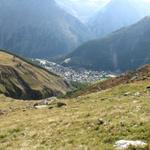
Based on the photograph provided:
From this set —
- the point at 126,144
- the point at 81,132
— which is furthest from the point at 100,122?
the point at 126,144

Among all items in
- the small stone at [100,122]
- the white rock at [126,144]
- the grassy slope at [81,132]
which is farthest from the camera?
the small stone at [100,122]

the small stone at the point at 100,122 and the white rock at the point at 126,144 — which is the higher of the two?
the small stone at the point at 100,122

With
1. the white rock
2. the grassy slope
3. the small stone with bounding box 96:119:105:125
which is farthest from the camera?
the small stone with bounding box 96:119:105:125

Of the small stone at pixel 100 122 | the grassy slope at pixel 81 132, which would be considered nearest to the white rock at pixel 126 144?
the grassy slope at pixel 81 132

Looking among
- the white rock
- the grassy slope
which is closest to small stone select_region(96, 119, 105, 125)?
the grassy slope

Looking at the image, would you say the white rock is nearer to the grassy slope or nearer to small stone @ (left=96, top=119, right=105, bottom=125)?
the grassy slope

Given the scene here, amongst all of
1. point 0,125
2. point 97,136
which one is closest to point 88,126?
point 97,136

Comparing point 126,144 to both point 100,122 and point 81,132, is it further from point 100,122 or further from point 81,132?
point 100,122

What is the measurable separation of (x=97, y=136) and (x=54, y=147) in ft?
8.18

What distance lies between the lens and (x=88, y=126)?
27.6 meters

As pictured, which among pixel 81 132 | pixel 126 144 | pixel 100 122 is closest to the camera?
pixel 126 144

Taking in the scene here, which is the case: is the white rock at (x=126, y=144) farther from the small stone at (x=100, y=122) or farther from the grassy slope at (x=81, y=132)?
the small stone at (x=100, y=122)

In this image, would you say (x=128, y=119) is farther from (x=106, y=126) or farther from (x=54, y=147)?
(x=54, y=147)

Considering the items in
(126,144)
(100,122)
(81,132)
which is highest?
(100,122)
